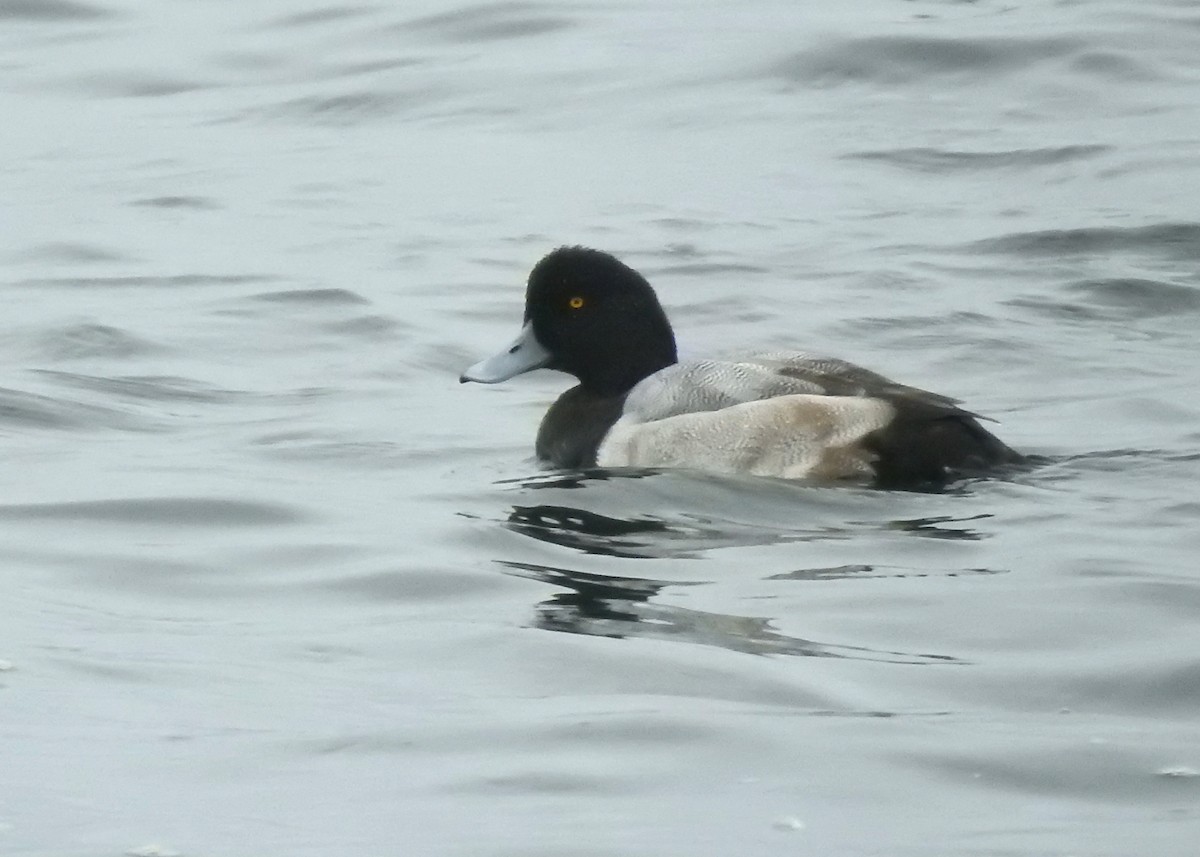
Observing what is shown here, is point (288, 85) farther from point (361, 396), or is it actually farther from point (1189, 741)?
point (1189, 741)

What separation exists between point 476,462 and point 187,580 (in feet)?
6.98

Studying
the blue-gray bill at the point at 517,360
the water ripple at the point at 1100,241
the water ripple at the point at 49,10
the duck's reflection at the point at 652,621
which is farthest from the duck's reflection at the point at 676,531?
the water ripple at the point at 49,10

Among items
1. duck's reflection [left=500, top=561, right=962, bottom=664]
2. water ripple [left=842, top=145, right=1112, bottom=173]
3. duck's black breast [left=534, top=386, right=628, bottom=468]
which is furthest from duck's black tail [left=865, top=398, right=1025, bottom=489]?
water ripple [left=842, top=145, right=1112, bottom=173]

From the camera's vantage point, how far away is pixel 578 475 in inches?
328

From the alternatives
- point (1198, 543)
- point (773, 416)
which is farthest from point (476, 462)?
point (1198, 543)

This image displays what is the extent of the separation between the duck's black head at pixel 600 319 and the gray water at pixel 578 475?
52 centimetres

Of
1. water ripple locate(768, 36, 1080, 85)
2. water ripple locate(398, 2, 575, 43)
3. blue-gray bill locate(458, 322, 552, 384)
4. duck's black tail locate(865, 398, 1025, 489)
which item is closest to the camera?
duck's black tail locate(865, 398, 1025, 489)

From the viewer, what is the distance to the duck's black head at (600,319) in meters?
8.89

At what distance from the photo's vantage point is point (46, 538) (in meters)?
7.39

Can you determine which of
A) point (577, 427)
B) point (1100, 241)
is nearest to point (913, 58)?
point (1100, 241)

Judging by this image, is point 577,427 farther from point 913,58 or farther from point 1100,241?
point 913,58

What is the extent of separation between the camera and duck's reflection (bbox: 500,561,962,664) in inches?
232

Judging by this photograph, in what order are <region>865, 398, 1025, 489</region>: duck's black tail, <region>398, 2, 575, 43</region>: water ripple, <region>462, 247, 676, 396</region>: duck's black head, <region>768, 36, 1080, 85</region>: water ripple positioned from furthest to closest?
<region>398, 2, 575, 43</region>: water ripple < <region>768, 36, 1080, 85</region>: water ripple < <region>462, 247, 676, 396</region>: duck's black head < <region>865, 398, 1025, 489</region>: duck's black tail

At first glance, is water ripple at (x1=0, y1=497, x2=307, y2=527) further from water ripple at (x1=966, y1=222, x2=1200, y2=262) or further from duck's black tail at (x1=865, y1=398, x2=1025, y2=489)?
water ripple at (x1=966, y1=222, x2=1200, y2=262)
